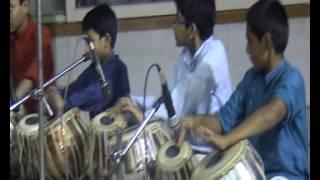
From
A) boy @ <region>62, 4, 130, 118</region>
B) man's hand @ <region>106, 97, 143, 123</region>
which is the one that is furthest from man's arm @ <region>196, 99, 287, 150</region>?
boy @ <region>62, 4, 130, 118</region>

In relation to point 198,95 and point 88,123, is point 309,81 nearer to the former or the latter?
point 198,95

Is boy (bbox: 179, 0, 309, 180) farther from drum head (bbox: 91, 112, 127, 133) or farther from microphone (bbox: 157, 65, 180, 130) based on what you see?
drum head (bbox: 91, 112, 127, 133)

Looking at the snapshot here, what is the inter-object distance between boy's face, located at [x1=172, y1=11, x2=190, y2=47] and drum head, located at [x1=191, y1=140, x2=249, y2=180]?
1.24ft

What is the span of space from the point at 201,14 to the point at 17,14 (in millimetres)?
685

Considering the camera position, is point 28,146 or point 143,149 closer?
point 143,149

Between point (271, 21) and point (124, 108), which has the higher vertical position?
point (271, 21)

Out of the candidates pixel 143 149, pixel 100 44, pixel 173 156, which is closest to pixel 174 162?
pixel 173 156

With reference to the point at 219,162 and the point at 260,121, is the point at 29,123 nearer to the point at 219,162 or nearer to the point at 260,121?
the point at 219,162

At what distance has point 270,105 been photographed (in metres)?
2.30

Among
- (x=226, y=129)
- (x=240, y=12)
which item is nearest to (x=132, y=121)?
(x=226, y=129)

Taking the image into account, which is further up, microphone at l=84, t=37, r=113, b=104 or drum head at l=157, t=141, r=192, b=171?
microphone at l=84, t=37, r=113, b=104

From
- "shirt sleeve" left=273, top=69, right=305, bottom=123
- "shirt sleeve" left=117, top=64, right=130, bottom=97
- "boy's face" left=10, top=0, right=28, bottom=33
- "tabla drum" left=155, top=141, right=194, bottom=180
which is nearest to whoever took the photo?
"shirt sleeve" left=273, top=69, right=305, bottom=123

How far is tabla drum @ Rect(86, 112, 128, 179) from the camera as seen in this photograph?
99.1 inches
